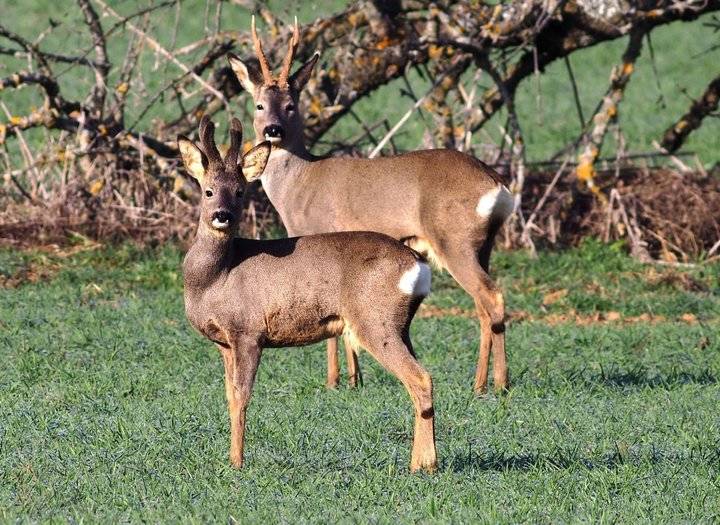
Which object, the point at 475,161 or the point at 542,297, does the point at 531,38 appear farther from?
the point at 475,161

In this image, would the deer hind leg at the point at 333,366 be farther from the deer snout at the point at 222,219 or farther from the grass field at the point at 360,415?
the deer snout at the point at 222,219

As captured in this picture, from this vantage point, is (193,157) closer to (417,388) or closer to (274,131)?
(417,388)

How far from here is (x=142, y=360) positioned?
8617 mm

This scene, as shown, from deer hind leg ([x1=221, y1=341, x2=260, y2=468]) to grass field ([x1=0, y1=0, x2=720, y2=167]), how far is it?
650 centimetres

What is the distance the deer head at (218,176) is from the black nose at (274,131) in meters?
2.39

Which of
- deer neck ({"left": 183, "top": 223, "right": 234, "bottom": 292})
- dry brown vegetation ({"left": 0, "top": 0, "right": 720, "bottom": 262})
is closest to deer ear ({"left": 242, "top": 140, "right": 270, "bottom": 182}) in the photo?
deer neck ({"left": 183, "top": 223, "right": 234, "bottom": 292})

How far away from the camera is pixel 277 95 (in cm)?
905

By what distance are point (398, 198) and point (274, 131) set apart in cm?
90

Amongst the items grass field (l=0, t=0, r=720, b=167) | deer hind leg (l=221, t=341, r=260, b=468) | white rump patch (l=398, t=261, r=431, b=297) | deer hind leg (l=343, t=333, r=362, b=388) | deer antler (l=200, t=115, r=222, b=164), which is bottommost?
grass field (l=0, t=0, r=720, b=167)

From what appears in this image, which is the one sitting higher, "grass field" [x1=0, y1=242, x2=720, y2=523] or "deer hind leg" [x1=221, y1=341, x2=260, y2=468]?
"deer hind leg" [x1=221, y1=341, x2=260, y2=468]

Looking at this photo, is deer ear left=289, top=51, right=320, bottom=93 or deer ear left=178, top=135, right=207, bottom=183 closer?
deer ear left=178, top=135, right=207, bottom=183

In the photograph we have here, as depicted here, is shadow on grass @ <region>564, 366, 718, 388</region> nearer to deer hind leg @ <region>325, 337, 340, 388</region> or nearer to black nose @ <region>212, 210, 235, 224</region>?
deer hind leg @ <region>325, 337, 340, 388</region>

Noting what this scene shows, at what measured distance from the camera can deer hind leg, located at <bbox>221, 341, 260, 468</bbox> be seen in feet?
20.4

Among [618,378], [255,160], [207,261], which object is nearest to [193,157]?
[255,160]
